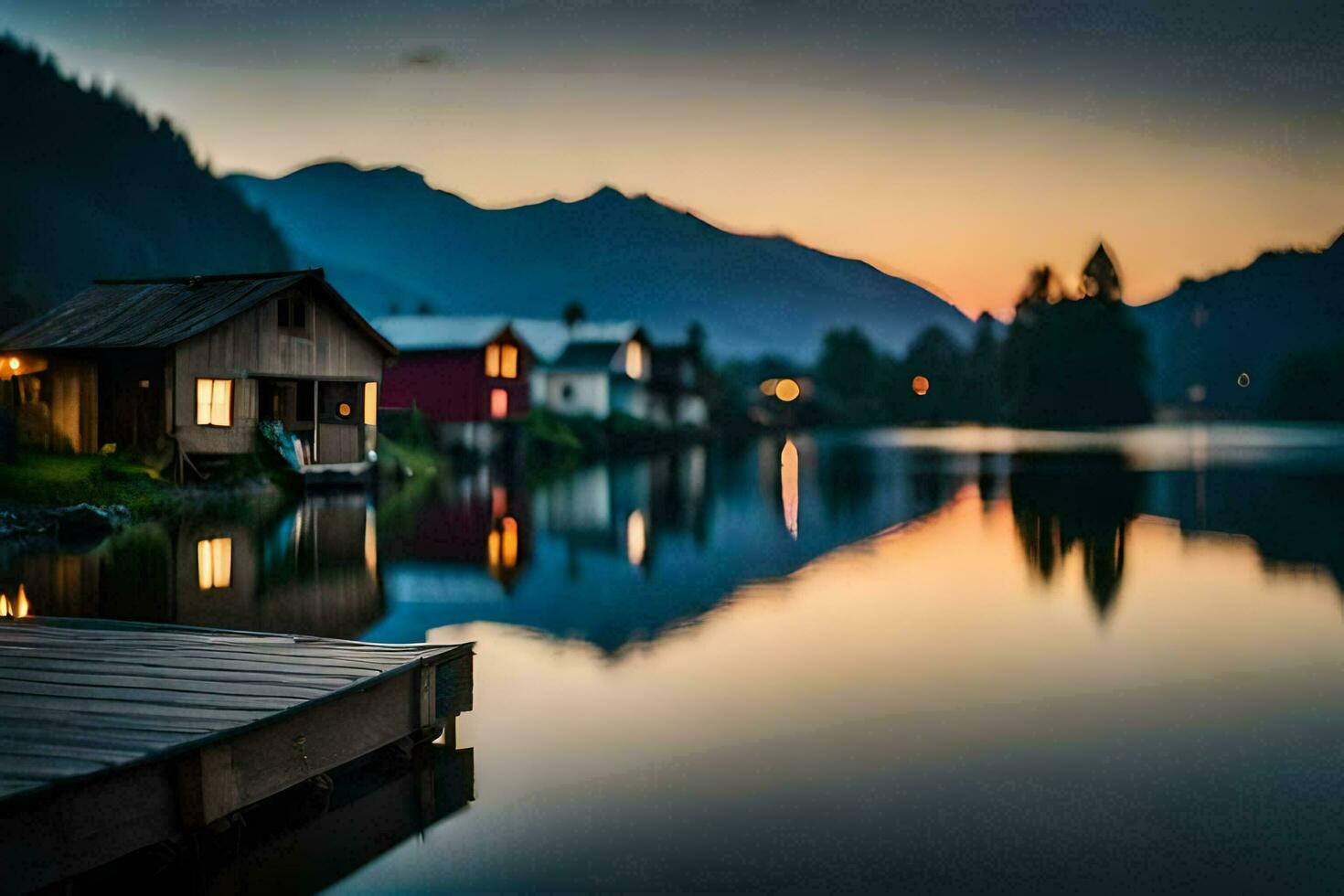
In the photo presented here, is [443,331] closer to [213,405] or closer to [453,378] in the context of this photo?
[453,378]

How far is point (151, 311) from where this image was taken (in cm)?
3716

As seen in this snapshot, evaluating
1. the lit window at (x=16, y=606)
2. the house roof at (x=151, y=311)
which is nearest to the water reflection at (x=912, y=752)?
the lit window at (x=16, y=606)

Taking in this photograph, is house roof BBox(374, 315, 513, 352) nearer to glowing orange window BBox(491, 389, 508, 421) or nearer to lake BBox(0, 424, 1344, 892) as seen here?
glowing orange window BBox(491, 389, 508, 421)

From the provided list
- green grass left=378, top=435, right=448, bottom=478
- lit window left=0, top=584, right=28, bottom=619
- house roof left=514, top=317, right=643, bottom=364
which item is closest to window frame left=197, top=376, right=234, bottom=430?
green grass left=378, top=435, right=448, bottom=478

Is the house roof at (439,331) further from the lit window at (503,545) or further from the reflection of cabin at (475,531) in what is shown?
the lit window at (503,545)

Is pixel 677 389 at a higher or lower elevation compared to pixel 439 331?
lower

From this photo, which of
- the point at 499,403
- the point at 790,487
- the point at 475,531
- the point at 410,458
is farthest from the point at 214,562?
the point at 499,403

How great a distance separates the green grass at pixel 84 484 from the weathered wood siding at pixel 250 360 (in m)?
2.49

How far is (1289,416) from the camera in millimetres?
194250

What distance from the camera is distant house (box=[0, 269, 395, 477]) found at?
34.8 m

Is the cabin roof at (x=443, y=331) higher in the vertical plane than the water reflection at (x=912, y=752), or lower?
higher

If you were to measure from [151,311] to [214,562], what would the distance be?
18.6 meters

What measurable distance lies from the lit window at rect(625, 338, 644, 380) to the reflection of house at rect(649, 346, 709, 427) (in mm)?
1512

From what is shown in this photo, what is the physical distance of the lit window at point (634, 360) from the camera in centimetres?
7981
